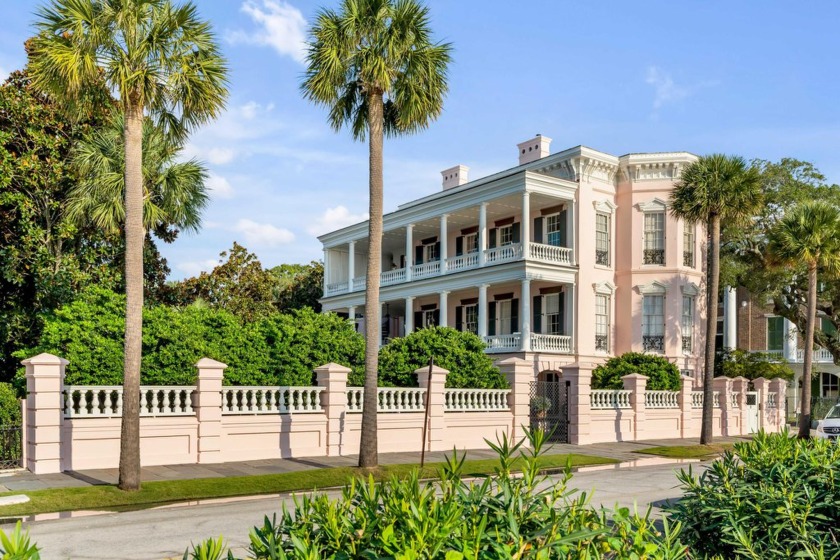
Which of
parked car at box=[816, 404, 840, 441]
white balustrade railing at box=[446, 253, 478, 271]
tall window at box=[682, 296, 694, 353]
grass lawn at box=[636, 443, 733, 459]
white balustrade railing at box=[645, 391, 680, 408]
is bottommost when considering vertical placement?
grass lawn at box=[636, 443, 733, 459]

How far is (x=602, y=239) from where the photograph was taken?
38.4 m

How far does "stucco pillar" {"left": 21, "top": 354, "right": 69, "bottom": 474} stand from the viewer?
55.9ft

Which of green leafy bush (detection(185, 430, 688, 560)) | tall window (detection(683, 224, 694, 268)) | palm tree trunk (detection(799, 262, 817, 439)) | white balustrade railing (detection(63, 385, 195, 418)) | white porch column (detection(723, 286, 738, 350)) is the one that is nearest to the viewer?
green leafy bush (detection(185, 430, 688, 560))

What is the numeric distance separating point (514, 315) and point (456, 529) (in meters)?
35.8

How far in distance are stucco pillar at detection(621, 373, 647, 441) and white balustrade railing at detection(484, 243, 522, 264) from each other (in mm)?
7754

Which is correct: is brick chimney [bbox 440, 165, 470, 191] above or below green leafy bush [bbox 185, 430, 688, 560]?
above

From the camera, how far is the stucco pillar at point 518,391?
25938 millimetres

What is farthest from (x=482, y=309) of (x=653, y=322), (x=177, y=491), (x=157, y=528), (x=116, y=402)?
(x=157, y=528)

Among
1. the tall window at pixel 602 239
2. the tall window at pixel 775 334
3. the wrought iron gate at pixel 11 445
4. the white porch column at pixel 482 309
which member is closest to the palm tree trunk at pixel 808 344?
the tall window at pixel 602 239

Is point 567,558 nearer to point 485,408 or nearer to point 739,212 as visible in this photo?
point 485,408

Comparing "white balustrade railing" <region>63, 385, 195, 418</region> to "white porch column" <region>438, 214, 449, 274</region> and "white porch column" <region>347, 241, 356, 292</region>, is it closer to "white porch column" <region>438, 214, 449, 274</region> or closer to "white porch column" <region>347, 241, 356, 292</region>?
"white porch column" <region>438, 214, 449, 274</region>

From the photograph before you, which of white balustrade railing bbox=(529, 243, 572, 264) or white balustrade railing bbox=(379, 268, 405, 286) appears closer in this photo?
white balustrade railing bbox=(529, 243, 572, 264)

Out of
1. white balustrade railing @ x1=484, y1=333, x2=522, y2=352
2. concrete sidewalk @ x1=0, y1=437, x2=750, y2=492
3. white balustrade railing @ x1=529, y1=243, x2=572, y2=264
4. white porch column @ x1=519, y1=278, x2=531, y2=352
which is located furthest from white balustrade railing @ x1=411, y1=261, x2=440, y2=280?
concrete sidewalk @ x1=0, y1=437, x2=750, y2=492

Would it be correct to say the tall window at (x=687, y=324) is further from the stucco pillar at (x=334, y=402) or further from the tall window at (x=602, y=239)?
the stucco pillar at (x=334, y=402)
